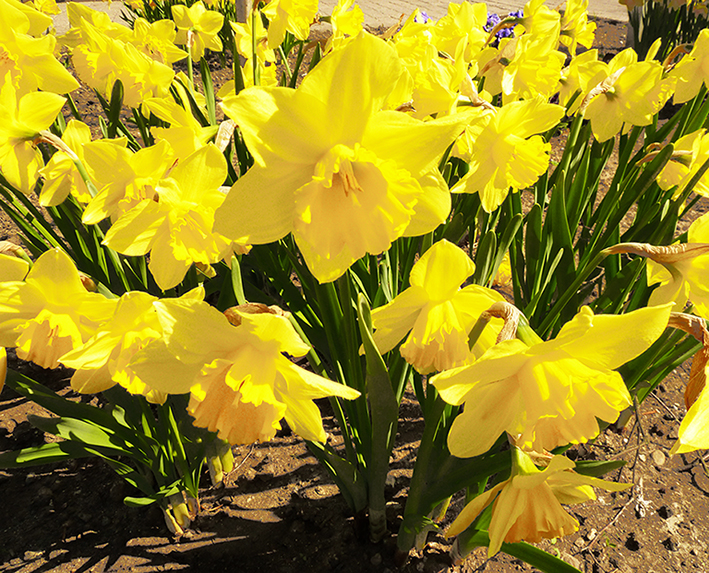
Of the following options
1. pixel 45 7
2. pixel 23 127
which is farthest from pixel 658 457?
pixel 45 7

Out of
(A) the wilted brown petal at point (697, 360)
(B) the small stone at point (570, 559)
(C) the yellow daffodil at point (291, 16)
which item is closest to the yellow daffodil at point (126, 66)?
(C) the yellow daffodil at point (291, 16)

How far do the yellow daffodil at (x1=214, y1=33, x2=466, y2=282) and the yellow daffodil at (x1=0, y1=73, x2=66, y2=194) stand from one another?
75 cm

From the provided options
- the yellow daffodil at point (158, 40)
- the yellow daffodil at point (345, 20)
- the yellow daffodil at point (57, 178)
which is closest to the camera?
the yellow daffodil at point (57, 178)

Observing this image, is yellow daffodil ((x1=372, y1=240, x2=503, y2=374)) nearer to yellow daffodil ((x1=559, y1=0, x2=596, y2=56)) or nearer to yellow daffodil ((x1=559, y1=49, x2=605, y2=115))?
yellow daffodil ((x1=559, y1=49, x2=605, y2=115))

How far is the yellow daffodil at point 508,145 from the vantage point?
4.27 feet

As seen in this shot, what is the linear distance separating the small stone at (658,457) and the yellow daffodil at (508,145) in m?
1.27

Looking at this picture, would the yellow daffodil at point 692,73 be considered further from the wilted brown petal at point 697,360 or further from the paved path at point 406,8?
the paved path at point 406,8

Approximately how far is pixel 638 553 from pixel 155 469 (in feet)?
5.07

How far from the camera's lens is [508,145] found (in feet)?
4.36

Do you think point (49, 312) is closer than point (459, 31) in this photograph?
Yes

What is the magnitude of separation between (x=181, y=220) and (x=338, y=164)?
413 millimetres

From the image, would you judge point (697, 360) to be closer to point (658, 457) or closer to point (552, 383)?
point (552, 383)

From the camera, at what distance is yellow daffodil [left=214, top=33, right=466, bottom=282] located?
26.0 inches

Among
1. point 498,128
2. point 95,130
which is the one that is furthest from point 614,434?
point 95,130
